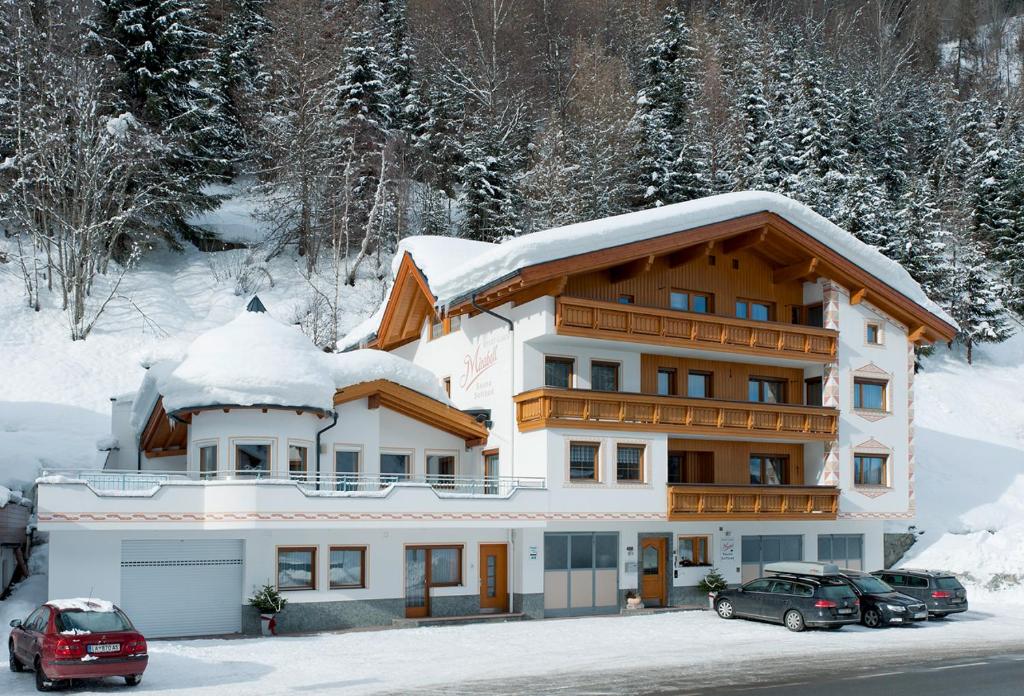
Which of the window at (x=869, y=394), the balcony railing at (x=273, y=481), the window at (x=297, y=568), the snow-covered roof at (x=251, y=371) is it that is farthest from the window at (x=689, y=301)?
the window at (x=297, y=568)

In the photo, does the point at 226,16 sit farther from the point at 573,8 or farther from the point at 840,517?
the point at 840,517

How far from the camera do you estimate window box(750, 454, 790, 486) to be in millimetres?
36500

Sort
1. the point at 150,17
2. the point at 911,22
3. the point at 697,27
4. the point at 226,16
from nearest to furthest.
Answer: the point at 150,17
the point at 226,16
the point at 697,27
the point at 911,22

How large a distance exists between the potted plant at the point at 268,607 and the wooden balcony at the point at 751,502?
489 inches

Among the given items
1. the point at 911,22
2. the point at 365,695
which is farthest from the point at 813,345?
the point at 911,22

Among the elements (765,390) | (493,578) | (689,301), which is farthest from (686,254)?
(493,578)

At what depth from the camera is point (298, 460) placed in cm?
2958

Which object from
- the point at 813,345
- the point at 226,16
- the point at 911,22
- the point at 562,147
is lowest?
the point at 813,345

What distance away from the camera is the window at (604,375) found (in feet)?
109

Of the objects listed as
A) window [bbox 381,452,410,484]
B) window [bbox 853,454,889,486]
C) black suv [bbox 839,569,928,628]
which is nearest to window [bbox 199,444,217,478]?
window [bbox 381,452,410,484]

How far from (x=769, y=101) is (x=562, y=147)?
55.5 feet

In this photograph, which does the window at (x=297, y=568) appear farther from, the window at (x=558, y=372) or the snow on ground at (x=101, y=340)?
the snow on ground at (x=101, y=340)

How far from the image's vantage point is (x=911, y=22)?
98.4 m

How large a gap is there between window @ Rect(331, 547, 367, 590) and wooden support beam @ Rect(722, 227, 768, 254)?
16.7m
